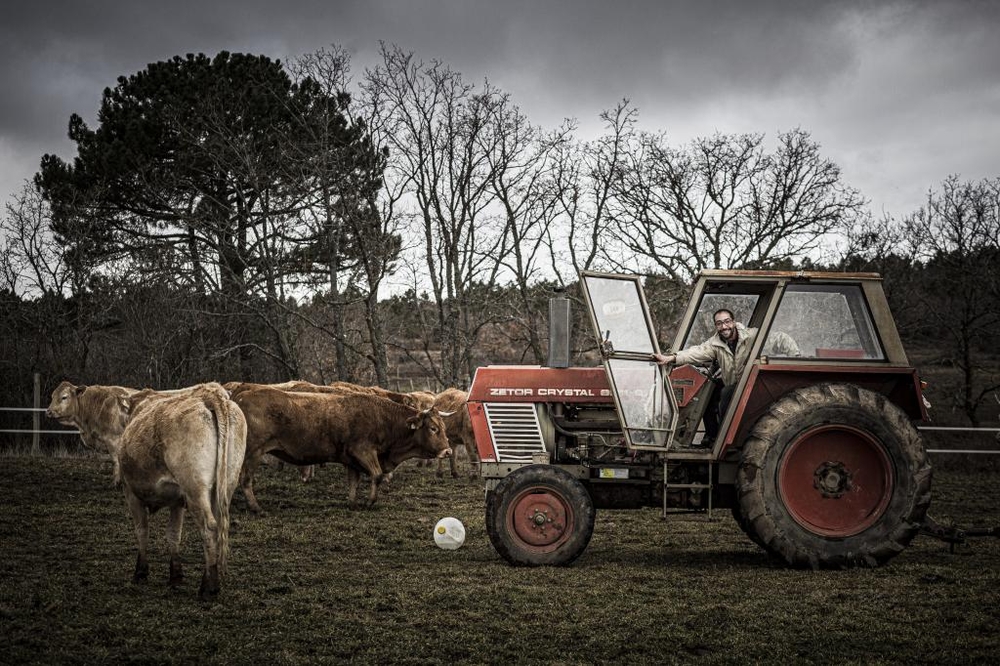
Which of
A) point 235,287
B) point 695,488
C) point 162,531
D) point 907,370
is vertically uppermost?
point 235,287

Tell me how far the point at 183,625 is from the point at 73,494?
8.14 meters

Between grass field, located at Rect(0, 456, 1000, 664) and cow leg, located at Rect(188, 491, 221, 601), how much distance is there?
0.13 meters

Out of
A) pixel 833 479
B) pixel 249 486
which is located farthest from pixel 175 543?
pixel 833 479

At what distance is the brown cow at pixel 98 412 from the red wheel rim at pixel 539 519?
9091 millimetres

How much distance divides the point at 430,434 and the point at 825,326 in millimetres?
6649

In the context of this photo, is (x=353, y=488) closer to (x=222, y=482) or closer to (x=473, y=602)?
(x=222, y=482)

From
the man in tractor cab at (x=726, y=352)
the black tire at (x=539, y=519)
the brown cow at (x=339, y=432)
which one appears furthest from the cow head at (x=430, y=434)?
the man in tractor cab at (x=726, y=352)

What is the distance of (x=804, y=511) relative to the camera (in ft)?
25.2

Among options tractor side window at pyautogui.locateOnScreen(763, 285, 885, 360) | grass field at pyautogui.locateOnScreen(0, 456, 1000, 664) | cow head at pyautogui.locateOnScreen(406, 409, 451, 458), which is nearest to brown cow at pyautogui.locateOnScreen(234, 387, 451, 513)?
cow head at pyautogui.locateOnScreen(406, 409, 451, 458)

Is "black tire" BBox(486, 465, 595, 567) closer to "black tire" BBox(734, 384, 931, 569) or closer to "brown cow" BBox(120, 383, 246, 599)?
"black tire" BBox(734, 384, 931, 569)

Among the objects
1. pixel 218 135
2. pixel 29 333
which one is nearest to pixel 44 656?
pixel 218 135

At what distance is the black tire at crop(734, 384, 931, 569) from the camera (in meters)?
7.49

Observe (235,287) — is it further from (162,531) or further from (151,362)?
(162,531)

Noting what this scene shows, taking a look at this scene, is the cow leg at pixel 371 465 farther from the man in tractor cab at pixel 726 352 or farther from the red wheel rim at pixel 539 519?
the man in tractor cab at pixel 726 352
